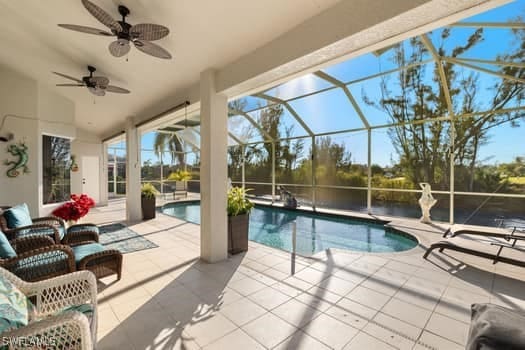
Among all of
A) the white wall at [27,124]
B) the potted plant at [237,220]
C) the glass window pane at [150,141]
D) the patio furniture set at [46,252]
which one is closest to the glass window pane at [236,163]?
the glass window pane at [150,141]

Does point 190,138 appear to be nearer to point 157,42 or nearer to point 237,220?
point 237,220

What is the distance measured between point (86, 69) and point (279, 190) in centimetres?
691

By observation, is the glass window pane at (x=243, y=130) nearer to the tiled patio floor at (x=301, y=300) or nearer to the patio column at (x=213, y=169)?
the patio column at (x=213, y=169)

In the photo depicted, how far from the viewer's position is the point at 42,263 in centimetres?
239

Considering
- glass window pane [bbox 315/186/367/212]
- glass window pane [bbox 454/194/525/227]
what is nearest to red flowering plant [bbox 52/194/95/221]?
glass window pane [bbox 315/186/367/212]

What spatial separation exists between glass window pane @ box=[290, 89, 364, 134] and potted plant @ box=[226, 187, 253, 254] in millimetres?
3864

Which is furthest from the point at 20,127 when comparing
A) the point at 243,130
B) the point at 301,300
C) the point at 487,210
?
the point at 487,210

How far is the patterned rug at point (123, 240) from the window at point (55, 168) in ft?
5.55

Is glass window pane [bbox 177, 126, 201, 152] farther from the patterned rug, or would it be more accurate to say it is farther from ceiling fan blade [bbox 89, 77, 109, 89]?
ceiling fan blade [bbox 89, 77, 109, 89]

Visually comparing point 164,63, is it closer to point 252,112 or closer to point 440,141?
point 252,112

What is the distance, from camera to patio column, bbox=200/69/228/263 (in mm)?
3570

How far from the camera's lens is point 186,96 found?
439cm

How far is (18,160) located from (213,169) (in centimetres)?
464

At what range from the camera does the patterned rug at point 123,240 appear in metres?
4.38
